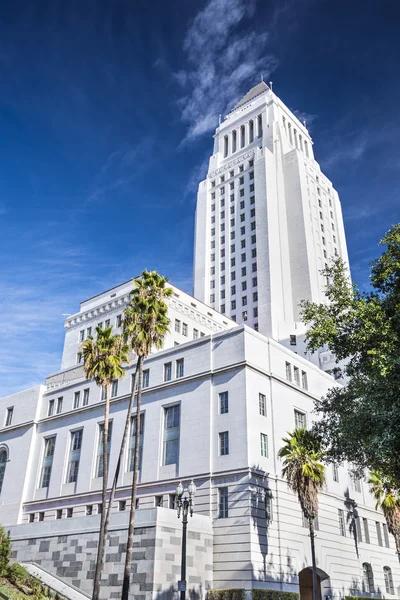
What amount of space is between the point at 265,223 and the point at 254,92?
39.4m

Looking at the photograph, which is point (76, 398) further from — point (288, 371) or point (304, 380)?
point (304, 380)

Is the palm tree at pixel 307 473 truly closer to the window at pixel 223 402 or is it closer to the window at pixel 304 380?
the window at pixel 223 402

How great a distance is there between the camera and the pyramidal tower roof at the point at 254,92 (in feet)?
361

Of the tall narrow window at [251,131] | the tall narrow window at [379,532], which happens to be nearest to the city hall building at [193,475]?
the tall narrow window at [379,532]

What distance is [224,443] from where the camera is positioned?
38.7 metres

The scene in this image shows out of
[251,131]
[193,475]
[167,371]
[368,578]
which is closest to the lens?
[193,475]

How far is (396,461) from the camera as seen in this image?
2433 cm

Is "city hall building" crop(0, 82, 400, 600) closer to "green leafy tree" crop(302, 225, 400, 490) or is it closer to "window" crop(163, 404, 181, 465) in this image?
"window" crop(163, 404, 181, 465)

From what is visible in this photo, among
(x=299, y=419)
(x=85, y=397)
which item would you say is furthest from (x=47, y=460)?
(x=299, y=419)

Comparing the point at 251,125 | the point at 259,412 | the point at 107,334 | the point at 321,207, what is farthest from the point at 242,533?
the point at 251,125

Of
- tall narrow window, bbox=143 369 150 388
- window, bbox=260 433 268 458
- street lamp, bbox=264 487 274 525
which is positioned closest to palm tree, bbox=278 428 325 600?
street lamp, bbox=264 487 274 525

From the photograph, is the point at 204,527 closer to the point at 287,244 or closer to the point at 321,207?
the point at 287,244

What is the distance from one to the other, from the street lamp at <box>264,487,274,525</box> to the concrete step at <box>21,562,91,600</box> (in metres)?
12.6

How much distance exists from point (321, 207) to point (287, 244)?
46.3 ft
